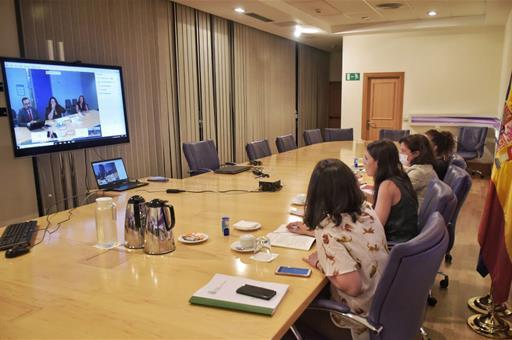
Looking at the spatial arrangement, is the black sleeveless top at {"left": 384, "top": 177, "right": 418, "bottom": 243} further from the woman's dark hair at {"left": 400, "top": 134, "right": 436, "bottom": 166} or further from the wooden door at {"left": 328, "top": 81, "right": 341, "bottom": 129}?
the wooden door at {"left": 328, "top": 81, "right": 341, "bottom": 129}

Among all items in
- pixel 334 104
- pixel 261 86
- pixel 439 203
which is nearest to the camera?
pixel 439 203

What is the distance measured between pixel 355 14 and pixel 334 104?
4607 mm

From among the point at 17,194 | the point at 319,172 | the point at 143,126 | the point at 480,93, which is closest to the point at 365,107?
the point at 480,93

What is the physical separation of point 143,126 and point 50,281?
3855mm

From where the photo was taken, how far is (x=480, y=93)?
25.0ft

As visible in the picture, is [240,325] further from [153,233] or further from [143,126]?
[143,126]

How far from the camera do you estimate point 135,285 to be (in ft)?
4.98

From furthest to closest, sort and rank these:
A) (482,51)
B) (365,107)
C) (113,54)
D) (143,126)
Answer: (365,107) → (482,51) → (143,126) → (113,54)

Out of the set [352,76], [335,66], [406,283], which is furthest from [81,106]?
[335,66]

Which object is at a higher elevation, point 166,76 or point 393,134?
point 166,76

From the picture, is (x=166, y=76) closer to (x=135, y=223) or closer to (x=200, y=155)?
(x=200, y=155)

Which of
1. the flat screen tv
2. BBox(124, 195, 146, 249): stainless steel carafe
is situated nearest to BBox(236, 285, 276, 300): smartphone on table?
BBox(124, 195, 146, 249): stainless steel carafe

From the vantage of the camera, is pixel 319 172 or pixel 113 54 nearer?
pixel 319 172

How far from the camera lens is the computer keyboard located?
1.92 m
